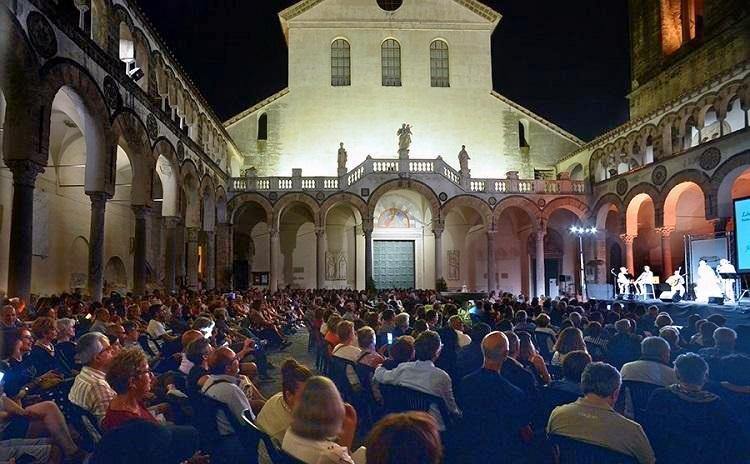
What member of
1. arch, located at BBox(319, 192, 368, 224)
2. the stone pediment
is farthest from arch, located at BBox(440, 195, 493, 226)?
the stone pediment

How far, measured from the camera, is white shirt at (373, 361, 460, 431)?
5133 millimetres

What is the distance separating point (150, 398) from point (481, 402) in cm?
359

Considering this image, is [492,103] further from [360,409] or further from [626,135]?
[360,409]

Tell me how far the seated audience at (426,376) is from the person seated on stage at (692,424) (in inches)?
64.8

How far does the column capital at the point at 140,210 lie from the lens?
1788 centimetres

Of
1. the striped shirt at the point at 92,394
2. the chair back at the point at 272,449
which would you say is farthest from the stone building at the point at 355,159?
the chair back at the point at 272,449

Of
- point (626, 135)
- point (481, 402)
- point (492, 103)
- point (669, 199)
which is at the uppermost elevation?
point (492, 103)

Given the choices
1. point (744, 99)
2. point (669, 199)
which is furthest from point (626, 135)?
point (744, 99)

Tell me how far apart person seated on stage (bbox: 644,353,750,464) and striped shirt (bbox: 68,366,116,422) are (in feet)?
14.9

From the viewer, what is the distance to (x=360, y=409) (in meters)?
6.44

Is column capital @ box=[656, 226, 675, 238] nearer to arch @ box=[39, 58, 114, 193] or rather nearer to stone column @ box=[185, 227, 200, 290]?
stone column @ box=[185, 227, 200, 290]

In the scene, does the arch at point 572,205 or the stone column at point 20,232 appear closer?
the stone column at point 20,232

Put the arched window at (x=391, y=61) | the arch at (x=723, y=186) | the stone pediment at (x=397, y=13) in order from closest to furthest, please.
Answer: the arch at (x=723, y=186) → the stone pediment at (x=397, y=13) → the arched window at (x=391, y=61)

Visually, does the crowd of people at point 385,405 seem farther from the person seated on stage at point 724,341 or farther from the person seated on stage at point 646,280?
→ the person seated on stage at point 646,280
